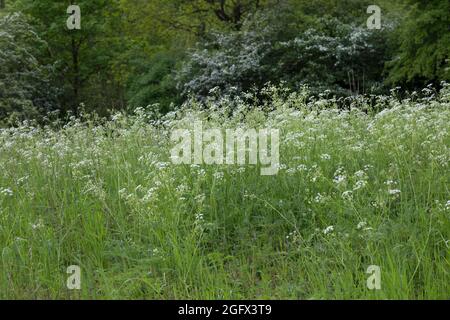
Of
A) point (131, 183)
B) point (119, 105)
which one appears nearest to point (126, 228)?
point (131, 183)

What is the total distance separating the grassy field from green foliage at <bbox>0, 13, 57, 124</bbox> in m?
9.82

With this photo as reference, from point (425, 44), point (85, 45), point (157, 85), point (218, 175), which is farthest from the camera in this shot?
point (85, 45)

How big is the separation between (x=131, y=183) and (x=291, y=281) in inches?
84.8

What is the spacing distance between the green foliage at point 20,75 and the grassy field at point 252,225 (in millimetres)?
9820

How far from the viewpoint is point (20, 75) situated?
17.8 meters

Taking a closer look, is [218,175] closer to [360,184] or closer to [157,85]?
[360,184]

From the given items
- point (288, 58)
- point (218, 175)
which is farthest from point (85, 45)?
point (218, 175)

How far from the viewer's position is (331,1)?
18641 millimetres

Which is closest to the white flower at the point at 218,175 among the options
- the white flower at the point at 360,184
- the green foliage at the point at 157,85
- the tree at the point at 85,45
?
the white flower at the point at 360,184

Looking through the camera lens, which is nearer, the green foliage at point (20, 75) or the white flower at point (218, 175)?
the white flower at point (218, 175)

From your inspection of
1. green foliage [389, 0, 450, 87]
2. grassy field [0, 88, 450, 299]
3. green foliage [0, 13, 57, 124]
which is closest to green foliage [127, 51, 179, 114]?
green foliage [0, 13, 57, 124]

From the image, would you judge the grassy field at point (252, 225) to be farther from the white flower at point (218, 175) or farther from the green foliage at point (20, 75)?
the green foliage at point (20, 75)

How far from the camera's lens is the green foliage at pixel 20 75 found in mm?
15836

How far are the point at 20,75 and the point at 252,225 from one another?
14542 millimetres
